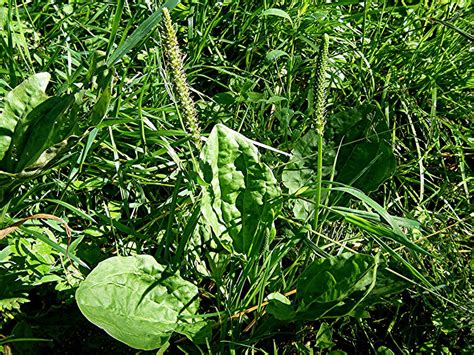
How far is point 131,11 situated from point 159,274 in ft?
3.49

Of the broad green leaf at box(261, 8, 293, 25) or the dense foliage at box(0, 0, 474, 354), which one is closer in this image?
the dense foliage at box(0, 0, 474, 354)

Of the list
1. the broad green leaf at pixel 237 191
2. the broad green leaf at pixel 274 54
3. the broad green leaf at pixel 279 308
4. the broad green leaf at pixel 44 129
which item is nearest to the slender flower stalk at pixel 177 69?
the broad green leaf at pixel 237 191

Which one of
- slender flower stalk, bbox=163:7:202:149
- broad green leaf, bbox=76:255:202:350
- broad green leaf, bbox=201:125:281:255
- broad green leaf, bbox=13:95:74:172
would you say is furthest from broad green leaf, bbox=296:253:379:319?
broad green leaf, bbox=13:95:74:172

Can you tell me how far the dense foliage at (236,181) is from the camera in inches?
66.3

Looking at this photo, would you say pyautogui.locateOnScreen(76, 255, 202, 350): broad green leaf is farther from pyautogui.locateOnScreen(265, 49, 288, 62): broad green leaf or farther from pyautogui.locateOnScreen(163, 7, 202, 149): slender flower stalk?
pyautogui.locateOnScreen(265, 49, 288, 62): broad green leaf

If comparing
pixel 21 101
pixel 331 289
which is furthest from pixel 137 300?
pixel 21 101

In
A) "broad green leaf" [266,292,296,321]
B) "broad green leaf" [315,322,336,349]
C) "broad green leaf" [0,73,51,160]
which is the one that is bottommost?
"broad green leaf" [315,322,336,349]

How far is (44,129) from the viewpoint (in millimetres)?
1775

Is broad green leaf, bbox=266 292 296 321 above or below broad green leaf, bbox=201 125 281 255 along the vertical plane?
below

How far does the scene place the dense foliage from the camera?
1.68 metres

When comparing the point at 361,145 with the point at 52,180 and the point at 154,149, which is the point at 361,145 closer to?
the point at 154,149

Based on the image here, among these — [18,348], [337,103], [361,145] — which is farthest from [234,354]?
[337,103]

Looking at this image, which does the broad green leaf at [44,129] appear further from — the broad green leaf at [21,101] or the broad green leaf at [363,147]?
the broad green leaf at [363,147]

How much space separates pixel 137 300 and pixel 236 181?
39 cm
